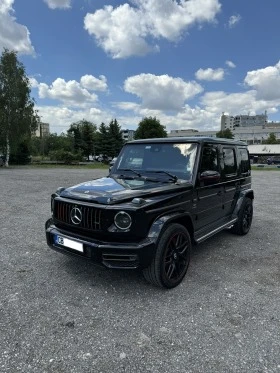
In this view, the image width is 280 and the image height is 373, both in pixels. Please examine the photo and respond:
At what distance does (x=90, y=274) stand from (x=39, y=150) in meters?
77.6

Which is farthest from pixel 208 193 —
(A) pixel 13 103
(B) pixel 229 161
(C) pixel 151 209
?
(A) pixel 13 103

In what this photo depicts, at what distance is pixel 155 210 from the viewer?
3275mm

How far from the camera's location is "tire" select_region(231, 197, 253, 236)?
5.58 meters

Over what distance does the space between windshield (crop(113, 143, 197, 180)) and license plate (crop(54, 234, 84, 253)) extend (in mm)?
1571

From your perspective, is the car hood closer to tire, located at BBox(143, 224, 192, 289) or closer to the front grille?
the front grille

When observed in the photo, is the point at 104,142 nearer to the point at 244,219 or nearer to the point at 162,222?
the point at 244,219

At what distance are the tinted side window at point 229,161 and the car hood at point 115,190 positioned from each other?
5.89 feet

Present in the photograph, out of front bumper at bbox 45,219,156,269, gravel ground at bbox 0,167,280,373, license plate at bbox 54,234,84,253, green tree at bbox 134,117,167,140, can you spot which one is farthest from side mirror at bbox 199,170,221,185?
green tree at bbox 134,117,167,140

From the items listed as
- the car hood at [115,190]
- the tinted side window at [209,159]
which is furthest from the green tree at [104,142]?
the car hood at [115,190]

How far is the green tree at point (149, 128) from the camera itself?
2282 inches

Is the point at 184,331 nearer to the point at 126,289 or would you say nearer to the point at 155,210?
the point at 126,289

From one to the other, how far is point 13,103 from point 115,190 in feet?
96.9

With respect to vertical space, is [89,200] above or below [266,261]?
above

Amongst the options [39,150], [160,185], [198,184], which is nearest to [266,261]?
[198,184]
